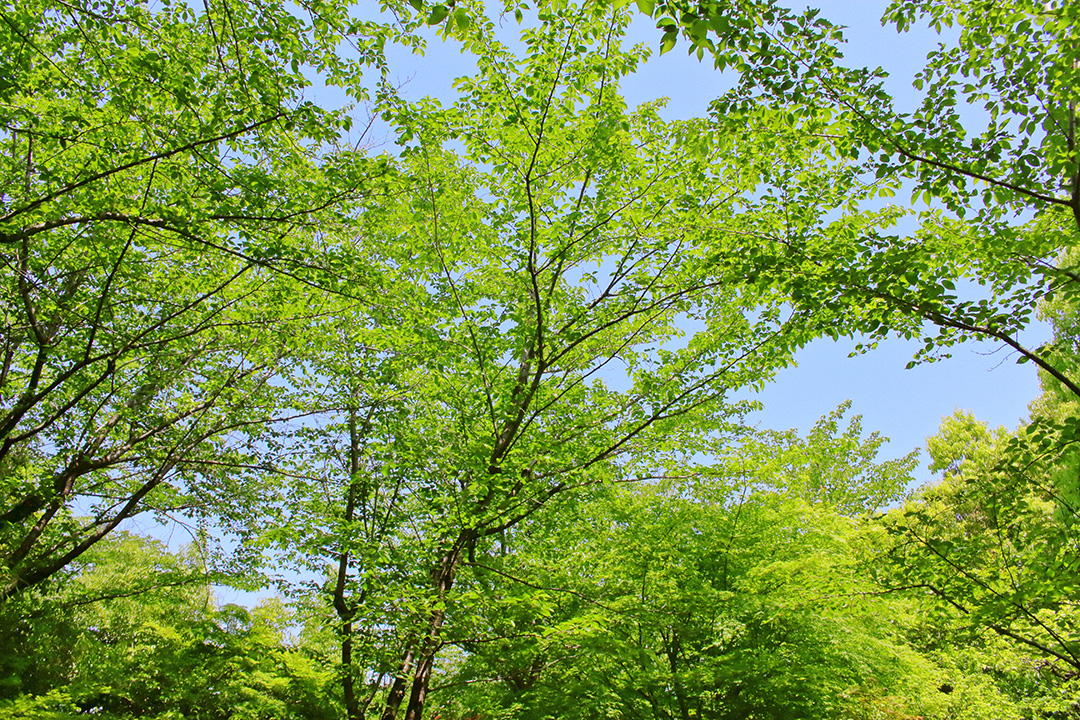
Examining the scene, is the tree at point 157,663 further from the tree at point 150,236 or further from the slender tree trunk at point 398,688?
the slender tree trunk at point 398,688

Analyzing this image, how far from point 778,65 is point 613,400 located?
13.6 ft

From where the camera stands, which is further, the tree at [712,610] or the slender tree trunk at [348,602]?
the slender tree trunk at [348,602]

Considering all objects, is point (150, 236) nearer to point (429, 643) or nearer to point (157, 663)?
point (429, 643)

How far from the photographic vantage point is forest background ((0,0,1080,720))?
3871 millimetres

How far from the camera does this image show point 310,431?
8.37 metres

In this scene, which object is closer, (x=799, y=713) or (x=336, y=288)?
(x=336, y=288)

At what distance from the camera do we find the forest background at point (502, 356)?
12.7 feet

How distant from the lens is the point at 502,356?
6.34m

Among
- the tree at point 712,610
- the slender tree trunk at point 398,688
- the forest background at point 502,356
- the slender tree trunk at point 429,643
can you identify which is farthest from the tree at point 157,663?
the tree at point 712,610

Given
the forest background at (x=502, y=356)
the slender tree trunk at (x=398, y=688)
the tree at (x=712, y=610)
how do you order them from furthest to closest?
the tree at (x=712, y=610) → the slender tree trunk at (x=398, y=688) → the forest background at (x=502, y=356)

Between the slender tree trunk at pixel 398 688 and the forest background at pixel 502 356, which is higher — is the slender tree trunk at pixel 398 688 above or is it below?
below

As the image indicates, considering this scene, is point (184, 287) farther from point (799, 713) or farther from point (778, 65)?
point (799, 713)

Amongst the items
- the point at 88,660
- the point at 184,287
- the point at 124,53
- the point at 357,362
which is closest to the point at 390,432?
the point at 357,362

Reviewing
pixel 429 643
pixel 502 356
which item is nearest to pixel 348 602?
pixel 429 643
